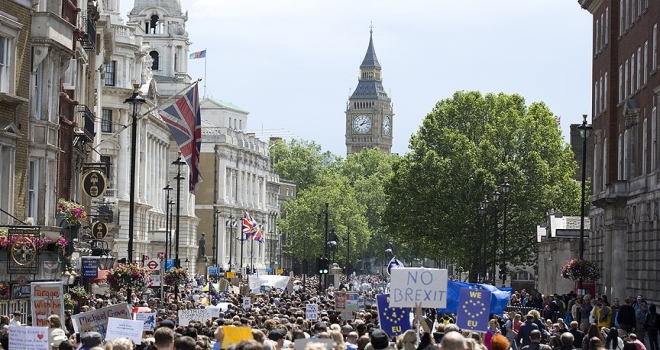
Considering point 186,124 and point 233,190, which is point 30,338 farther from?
point 233,190

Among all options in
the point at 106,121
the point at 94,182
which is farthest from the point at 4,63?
the point at 106,121

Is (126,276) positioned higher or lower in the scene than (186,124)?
lower

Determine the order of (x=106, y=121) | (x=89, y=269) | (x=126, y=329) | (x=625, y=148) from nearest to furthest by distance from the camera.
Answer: (x=126, y=329) < (x=89, y=269) < (x=625, y=148) < (x=106, y=121)

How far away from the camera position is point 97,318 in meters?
23.0

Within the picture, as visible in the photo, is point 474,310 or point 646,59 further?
point 646,59

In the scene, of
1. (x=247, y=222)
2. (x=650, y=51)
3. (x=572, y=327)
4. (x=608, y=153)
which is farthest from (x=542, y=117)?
(x=572, y=327)

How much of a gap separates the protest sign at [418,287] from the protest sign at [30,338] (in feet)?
19.0

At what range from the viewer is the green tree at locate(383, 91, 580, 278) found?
9288cm

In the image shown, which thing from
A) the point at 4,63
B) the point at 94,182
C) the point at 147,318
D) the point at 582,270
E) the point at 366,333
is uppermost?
the point at 4,63

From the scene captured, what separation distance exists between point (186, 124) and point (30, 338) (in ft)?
73.3

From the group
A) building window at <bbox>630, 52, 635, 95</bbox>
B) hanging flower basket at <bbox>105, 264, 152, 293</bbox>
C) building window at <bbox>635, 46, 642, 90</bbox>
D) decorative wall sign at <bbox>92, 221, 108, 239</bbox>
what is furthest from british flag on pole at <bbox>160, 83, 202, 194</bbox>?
building window at <bbox>630, 52, 635, 95</bbox>

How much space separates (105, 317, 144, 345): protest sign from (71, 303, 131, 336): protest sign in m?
1.99

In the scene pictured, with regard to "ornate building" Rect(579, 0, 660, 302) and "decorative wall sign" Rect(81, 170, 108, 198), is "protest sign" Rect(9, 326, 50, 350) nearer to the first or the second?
"decorative wall sign" Rect(81, 170, 108, 198)

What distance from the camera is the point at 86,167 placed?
52.4 metres
